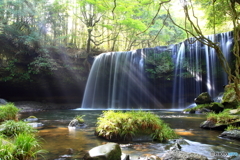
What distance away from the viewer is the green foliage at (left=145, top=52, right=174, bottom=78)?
20.5 metres

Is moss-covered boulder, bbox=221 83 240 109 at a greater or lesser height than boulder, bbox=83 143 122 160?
greater

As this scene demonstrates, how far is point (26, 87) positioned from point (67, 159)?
19.0 metres

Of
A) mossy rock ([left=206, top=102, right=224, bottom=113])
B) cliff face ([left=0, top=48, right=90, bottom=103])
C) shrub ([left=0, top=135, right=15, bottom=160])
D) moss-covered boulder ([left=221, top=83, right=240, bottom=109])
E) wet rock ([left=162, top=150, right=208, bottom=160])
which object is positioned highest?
cliff face ([left=0, top=48, right=90, bottom=103])

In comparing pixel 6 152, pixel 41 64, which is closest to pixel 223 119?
pixel 6 152

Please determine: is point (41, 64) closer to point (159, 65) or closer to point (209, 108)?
point (159, 65)

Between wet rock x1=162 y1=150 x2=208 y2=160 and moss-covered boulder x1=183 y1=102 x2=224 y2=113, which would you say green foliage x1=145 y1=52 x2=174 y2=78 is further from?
wet rock x1=162 y1=150 x2=208 y2=160

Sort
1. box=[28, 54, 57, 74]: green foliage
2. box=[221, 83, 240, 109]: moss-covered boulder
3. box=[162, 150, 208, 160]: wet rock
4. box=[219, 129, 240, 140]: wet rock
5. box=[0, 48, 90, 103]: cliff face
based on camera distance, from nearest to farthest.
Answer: box=[162, 150, 208, 160]: wet rock, box=[219, 129, 240, 140]: wet rock, box=[221, 83, 240, 109]: moss-covered boulder, box=[0, 48, 90, 103]: cliff face, box=[28, 54, 57, 74]: green foliage

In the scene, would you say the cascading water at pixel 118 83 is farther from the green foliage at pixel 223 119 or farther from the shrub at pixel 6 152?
the shrub at pixel 6 152

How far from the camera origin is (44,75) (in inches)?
816

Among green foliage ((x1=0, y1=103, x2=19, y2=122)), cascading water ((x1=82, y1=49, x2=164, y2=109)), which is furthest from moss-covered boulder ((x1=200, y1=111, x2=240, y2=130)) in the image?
cascading water ((x1=82, y1=49, x2=164, y2=109))

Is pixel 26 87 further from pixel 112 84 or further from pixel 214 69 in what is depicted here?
pixel 214 69

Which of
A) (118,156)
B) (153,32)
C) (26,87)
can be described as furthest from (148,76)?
(118,156)

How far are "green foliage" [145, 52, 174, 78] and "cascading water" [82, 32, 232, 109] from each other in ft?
0.35

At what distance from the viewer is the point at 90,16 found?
993 inches
